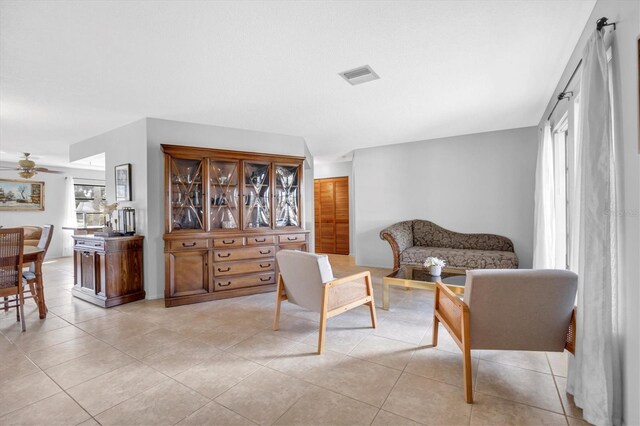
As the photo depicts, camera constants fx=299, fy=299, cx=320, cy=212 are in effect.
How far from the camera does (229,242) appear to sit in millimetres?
4027

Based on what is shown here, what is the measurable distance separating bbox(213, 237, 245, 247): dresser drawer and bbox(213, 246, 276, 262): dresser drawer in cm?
7

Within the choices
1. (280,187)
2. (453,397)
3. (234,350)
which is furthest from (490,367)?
(280,187)

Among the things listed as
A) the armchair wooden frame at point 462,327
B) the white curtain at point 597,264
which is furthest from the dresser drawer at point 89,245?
the white curtain at point 597,264

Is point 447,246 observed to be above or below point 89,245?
below

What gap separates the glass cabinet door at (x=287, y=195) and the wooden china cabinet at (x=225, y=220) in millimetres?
15

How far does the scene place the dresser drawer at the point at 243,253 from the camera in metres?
3.96

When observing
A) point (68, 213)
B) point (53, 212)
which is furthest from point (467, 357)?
point (53, 212)

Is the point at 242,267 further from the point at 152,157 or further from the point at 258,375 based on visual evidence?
the point at 258,375

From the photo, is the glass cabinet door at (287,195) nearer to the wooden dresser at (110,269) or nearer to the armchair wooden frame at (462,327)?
the wooden dresser at (110,269)

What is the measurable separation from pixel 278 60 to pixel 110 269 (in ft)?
10.5

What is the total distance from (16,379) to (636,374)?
3752 millimetres

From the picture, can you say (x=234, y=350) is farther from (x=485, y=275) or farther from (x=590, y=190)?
(x=590, y=190)

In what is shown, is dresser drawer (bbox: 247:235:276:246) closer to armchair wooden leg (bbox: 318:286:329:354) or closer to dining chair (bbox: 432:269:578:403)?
armchair wooden leg (bbox: 318:286:329:354)

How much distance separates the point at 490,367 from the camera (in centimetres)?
224
